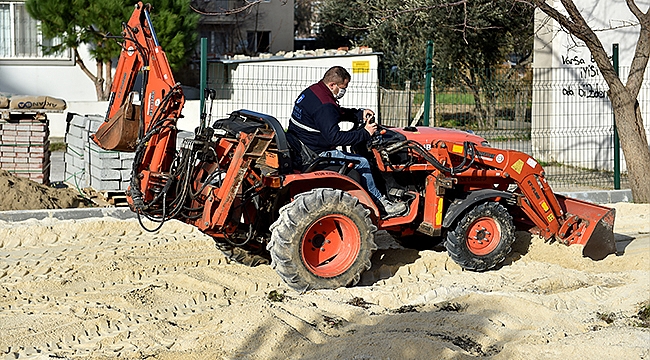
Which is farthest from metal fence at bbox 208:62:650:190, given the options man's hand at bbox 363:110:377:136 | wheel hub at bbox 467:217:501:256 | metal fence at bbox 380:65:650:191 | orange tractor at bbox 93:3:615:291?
man's hand at bbox 363:110:377:136

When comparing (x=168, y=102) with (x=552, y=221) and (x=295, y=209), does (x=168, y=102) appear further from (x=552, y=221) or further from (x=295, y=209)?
(x=552, y=221)

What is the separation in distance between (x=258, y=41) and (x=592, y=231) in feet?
69.8

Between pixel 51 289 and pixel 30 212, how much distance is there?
2.94m

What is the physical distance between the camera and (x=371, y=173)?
25.8 ft

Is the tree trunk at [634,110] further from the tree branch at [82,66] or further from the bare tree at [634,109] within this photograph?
the tree branch at [82,66]

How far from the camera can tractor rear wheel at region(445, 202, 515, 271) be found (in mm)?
7934

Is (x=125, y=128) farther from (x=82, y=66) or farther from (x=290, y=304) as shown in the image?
(x=82, y=66)

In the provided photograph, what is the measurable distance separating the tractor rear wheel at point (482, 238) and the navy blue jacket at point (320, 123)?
131cm

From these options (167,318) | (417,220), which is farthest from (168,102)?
(417,220)

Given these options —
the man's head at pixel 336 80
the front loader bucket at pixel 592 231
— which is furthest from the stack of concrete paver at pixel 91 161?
the front loader bucket at pixel 592 231

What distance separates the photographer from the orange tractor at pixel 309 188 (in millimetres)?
7066

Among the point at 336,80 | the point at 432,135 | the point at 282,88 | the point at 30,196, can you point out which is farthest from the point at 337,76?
the point at 282,88

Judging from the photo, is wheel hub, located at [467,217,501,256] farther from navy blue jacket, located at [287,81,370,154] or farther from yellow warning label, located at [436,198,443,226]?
navy blue jacket, located at [287,81,370,154]

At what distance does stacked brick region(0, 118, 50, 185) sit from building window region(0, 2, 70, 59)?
1040cm
